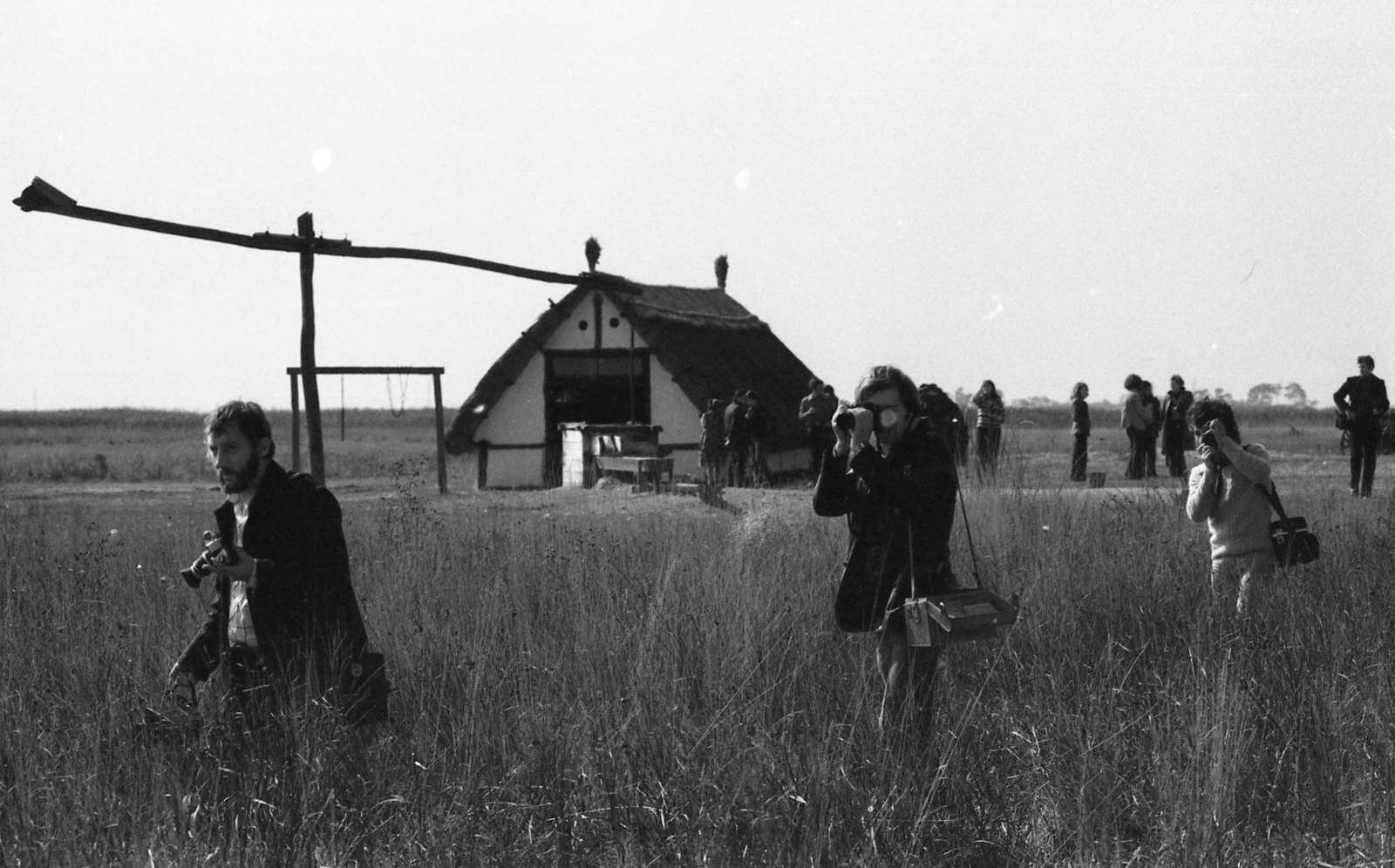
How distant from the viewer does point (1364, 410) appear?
16.2 m

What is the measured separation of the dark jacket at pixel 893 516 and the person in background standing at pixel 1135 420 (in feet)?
56.1

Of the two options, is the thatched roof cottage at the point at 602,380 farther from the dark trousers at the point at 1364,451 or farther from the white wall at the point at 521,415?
the dark trousers at the point at 1364,451

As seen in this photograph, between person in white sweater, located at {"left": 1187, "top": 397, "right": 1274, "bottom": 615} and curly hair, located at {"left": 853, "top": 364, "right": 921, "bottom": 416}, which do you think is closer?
curly hair, located at {"left": 853, "top": 364, "right": 921, "bottom": 416}

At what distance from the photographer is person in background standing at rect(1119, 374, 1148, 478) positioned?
21750 mm

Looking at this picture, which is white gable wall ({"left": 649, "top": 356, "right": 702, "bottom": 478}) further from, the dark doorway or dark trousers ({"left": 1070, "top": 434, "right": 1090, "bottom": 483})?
dark trousers ({"left": 1070, "top": 434, "right": 1090, "bottom": 483})

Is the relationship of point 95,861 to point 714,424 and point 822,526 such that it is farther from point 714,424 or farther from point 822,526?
point 714,424

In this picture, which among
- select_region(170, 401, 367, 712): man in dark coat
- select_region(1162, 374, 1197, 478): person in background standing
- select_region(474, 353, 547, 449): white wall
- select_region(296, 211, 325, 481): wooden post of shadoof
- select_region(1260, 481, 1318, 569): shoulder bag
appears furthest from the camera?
select_region(474, 353, 547, 449): white wall

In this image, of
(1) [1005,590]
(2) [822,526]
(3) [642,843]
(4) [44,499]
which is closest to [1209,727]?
(3) [642,843]

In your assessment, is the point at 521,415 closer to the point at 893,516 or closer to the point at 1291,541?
the point at 1291,541

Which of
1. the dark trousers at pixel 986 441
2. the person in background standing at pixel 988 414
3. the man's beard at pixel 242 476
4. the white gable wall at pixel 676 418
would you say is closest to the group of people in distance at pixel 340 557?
the man's beard at pixel 242 476

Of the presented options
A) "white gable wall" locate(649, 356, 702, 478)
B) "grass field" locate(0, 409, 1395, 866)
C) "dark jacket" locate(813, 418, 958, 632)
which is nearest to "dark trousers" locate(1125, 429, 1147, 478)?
"white gable wall" locate(649, 356, 702, 478)

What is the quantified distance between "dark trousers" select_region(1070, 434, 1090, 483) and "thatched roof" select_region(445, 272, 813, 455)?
15.1ft

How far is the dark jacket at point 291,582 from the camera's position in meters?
4.87

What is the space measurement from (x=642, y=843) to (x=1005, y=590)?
3.95 meters
